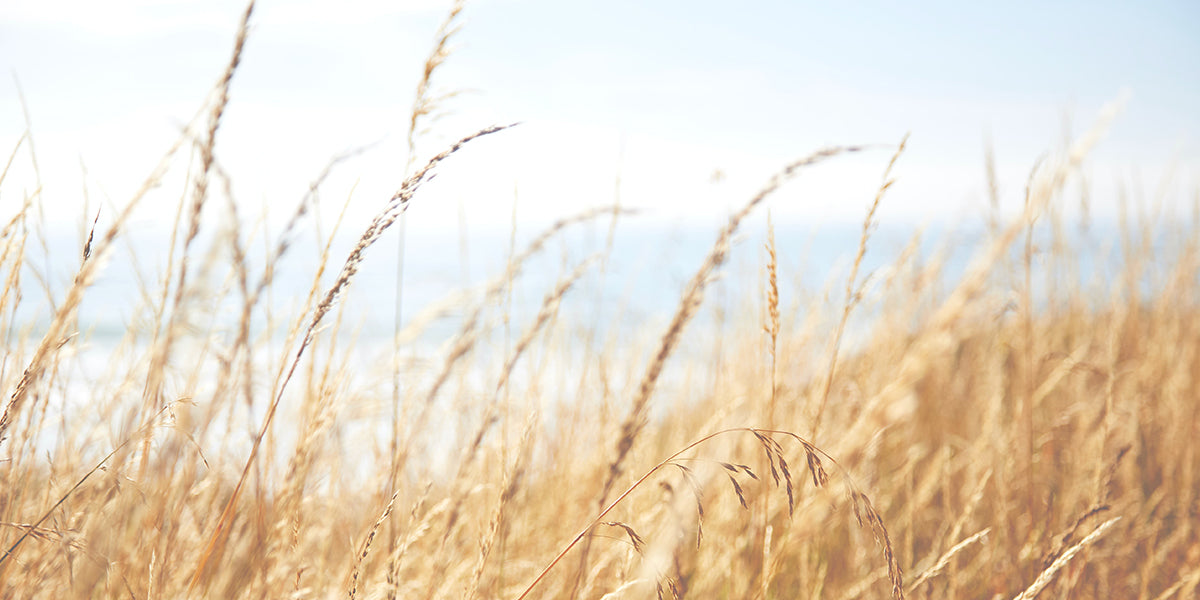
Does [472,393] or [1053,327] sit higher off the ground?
[472,393]

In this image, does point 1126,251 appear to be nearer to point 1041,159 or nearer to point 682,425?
point 682,425

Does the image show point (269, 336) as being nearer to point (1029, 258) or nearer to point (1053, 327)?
point (1029, 258)

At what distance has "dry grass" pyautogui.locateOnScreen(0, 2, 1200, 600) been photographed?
33.3 inches

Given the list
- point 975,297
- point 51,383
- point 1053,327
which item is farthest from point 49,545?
point 1053,327

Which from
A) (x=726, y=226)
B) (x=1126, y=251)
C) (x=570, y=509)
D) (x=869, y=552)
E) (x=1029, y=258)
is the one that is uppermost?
(x=726, y=226)

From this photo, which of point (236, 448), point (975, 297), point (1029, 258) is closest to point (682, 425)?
point (1029, 258)

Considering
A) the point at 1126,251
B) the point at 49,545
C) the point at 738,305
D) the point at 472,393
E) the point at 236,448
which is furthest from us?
the point at 738,305

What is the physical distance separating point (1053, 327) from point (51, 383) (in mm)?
3749

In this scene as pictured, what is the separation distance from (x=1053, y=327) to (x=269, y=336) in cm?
342

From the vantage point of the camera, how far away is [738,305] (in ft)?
11.2

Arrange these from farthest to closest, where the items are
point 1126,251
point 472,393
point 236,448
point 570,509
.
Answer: point 1126,251
point 472,393
point 570,509
point 236,448

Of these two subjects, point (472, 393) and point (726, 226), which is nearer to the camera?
point (726, 226)

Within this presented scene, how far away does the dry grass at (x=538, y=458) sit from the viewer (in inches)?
33.3

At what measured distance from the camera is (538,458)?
2.59m
